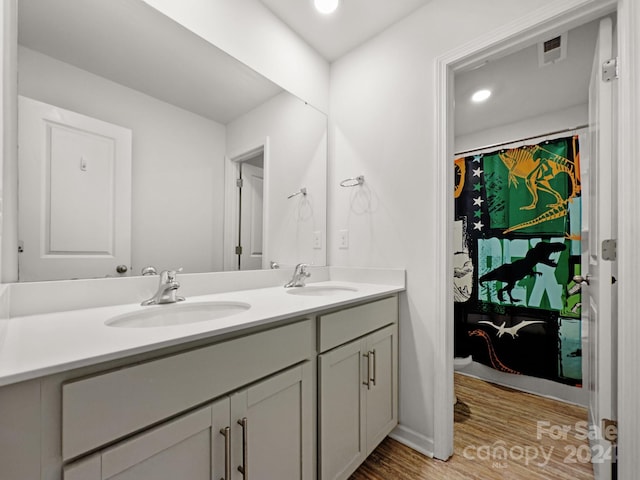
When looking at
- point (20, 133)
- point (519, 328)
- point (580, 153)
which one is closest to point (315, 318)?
point (20, 133)

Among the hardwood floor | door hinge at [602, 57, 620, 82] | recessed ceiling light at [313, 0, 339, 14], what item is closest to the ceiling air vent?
door hinge at [602, 57, 620, 82]

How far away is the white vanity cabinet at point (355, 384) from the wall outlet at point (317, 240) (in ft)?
2.04

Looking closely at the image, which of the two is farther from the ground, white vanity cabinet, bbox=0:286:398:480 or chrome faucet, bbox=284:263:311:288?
chrome faucet, bbox=284:263:311:288

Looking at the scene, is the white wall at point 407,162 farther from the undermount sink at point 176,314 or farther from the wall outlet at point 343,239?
the undermount sink at point 176,314

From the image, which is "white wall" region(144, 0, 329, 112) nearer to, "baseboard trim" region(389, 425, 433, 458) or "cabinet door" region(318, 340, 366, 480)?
"cabinet door" region(318, 340, 366, 480)

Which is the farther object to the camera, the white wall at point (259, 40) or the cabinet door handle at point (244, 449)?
the white wall at point (259, 40)

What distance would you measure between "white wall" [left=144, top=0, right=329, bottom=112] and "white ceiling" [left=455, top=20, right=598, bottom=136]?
2.92 ft

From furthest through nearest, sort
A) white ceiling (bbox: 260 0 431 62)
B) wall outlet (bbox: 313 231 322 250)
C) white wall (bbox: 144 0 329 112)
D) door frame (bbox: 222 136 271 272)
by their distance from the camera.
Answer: wall outlet (bbox: 313 231 322 250) → white ceiling (bbox: 260 0 431 62) → door frame (bbox: 222 136 271 272) → white wall (bbox: 144 0 329 112)

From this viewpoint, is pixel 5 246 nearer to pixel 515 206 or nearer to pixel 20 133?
pixel 20 133

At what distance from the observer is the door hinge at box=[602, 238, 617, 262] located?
1.10 m

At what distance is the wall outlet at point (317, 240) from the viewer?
193 cm

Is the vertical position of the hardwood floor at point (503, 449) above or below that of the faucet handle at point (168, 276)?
below

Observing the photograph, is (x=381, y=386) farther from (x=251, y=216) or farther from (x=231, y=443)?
(x=251, y=216)

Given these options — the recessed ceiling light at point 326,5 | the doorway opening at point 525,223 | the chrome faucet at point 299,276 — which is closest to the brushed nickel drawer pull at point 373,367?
the chrome faucet at point 299,276
